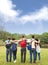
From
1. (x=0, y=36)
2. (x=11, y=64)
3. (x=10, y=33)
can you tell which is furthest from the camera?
(x=10, y=33)

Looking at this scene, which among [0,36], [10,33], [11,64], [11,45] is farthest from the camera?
[10,33]

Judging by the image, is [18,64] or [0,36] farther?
[0,36]

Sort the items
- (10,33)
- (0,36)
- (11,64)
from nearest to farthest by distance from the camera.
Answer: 1. (11,64)
2. (0,36)
3. (10,33)

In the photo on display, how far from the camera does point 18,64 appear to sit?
19156mm

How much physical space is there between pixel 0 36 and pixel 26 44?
104m

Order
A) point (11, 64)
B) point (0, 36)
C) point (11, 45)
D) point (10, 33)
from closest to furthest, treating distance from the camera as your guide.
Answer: point (11, 64) → point (11, 45) → point (0, 36) → point (10, 33)

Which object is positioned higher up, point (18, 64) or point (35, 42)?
point (35, 42)

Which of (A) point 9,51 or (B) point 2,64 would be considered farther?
(A) point 9,51

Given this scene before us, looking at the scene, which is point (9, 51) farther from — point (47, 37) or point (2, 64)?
point (47, 37)

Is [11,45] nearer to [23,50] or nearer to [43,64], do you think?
[23,50]

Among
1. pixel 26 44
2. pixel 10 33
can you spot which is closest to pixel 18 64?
pixel 26 44

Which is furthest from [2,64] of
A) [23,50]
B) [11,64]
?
[23,50]

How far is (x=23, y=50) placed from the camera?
781 inches

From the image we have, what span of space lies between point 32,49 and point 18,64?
172 centimetres
